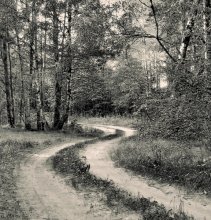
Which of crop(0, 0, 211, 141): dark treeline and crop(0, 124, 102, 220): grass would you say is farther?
crop(0, 0, 211, 141): dark treeline

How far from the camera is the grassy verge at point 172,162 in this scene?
12031mm

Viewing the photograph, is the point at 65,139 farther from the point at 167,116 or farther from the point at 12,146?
the point at 167,116

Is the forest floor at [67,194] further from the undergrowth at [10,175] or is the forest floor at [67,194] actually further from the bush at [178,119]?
the bush at [178,119]

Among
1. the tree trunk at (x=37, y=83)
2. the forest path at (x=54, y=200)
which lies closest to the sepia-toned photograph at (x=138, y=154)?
the forest path at (x=54, y=200)

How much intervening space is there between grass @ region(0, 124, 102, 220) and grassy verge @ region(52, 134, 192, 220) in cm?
178

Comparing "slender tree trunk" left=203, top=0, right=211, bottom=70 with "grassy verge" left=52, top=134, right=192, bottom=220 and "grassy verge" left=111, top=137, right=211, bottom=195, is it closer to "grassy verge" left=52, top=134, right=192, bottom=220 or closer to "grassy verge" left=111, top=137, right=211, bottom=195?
"grassy verge" left=111, top=137, right=211, bottom=195

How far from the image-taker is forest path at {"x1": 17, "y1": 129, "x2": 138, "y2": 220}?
31.0 ft

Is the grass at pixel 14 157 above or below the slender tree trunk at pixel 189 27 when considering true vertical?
below

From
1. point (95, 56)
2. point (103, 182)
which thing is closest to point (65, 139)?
point (95, 56)

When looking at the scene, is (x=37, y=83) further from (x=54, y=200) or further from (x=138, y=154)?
(x=54, y=200)

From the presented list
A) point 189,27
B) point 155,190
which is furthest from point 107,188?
point 189,27

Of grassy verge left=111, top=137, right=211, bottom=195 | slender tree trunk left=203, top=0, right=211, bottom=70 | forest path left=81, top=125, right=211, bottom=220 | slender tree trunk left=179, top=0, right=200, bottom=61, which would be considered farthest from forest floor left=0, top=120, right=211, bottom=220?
slender tree trunk left=179, top=0, right=200, bottom=61

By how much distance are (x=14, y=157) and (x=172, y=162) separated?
279 inches

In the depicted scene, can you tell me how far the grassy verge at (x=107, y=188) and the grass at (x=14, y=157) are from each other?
1.78m
